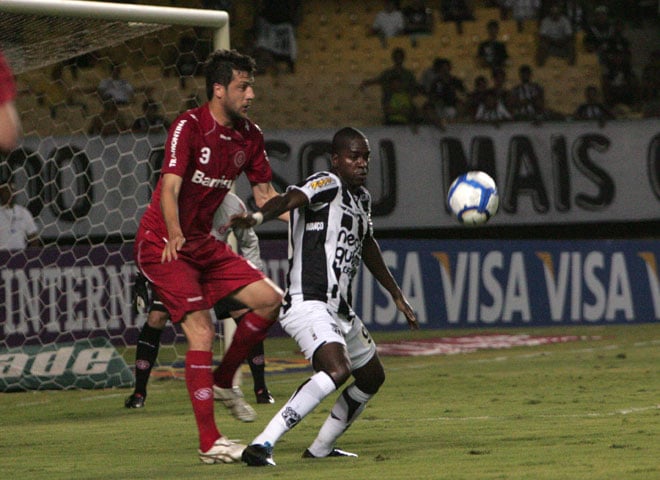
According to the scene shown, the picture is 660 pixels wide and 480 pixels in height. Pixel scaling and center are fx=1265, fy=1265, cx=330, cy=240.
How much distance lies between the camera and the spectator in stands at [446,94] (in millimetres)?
19547

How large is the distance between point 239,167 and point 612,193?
41.0ft

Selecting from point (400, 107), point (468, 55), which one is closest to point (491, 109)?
point (400, 107)

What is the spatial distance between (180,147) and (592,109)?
529 inches

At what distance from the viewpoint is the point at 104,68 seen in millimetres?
16516

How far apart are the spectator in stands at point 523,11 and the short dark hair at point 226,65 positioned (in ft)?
51.6

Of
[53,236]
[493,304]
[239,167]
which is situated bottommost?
[493,304]

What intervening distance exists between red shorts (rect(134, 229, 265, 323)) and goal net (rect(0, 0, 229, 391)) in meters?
3.31

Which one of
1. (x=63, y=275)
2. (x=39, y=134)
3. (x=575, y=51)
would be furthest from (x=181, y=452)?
(x=575, y=51)

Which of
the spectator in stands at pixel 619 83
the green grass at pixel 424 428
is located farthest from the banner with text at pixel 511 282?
the green grass at pixel 424 428

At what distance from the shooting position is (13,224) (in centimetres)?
1340

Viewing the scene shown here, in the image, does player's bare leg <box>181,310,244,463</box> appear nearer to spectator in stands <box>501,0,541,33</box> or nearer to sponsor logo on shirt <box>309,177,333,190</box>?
sponsor logo on shirt <box>309,177,333,190</box>

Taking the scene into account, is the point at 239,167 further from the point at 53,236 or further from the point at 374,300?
the point at 374,300

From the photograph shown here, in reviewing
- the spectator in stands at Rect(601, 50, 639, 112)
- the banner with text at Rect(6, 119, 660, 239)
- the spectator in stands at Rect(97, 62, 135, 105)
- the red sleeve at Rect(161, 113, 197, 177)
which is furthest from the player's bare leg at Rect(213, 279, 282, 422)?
the spectator in stands at Rect(601, 50, 639, 112)

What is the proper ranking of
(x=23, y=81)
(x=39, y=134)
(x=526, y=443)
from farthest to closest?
(x=23, y=81)
(x=39, y=134)
(x=526, y=443)
